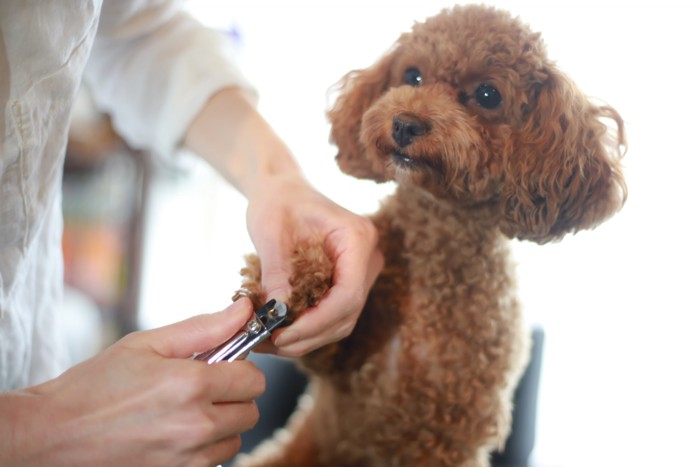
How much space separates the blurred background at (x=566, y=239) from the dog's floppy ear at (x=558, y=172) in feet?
0.25

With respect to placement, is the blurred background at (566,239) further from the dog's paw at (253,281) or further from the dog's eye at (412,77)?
the dog's paw at (253,281)

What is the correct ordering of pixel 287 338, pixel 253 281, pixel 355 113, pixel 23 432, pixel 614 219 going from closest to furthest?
pixel 23 432
pixel 287 338
pixel 253 281
pixel 355 113
pixel 614 219

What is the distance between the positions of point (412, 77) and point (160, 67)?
1.22ft

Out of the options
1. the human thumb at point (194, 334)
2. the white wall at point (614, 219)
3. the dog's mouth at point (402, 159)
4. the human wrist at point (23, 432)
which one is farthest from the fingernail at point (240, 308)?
the white wall at point (614, 219)

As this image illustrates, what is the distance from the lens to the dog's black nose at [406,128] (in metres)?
0.79

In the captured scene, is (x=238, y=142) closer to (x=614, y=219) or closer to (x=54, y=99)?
(x=54, y=99)

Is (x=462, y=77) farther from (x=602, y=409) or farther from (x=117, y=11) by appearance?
(x=602, y=409)

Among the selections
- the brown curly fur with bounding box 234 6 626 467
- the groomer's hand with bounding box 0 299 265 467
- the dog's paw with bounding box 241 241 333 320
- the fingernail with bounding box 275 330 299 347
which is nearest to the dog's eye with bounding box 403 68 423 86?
the brown curly fur with bounding box 234 6 626 467

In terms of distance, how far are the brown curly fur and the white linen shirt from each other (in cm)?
27

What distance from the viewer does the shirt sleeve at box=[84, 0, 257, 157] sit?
2.88 ft

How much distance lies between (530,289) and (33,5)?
1.35 m

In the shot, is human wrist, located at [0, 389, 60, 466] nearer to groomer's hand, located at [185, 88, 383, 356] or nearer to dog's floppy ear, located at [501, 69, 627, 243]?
groomer's hand, located at [185, 88, 383, 356]

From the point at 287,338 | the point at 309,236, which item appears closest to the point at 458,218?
the point at 309,236

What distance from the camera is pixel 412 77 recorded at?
937 mm
